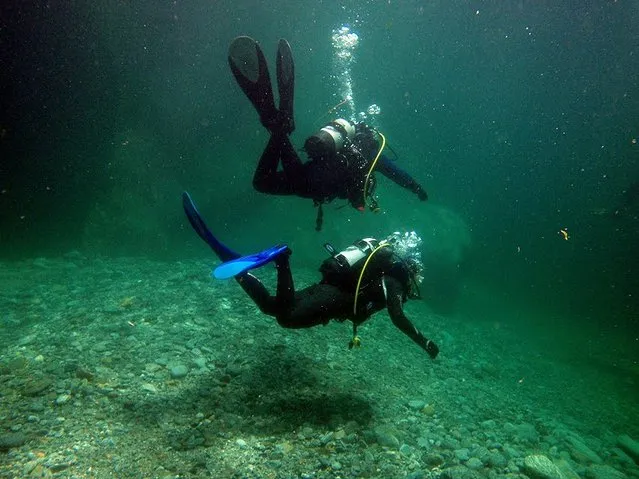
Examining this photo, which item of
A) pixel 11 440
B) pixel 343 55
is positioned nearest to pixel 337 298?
pixel 11 440

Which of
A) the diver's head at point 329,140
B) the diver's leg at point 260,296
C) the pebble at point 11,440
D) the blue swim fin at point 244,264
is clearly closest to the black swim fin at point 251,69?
the diver's head at point 329,140

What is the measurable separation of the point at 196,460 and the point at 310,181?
338cm

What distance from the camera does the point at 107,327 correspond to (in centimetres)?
544

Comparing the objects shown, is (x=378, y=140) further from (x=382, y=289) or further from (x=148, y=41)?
(x=148, y=41)

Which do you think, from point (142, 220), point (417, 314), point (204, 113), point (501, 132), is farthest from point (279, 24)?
point (501, 132)

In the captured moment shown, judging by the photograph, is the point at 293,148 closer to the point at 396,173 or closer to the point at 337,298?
the point at 396,173

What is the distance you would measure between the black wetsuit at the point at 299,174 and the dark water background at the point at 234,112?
372 inches

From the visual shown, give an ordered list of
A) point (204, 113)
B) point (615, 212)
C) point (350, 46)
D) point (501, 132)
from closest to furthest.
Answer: point (204, 113) < point (615, 212) < point (350, 46) < point (501, 132)

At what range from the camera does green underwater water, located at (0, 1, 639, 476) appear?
1081 cm

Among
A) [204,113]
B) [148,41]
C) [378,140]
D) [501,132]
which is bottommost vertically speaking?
[378,140]

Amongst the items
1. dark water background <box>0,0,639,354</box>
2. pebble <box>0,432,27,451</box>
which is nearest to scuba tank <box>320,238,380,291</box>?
pebble <box>0,432,27,451</box>

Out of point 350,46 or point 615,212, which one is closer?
point 615,212

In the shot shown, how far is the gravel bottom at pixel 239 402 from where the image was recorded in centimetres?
319

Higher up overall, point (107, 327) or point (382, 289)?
point (382, 289)
